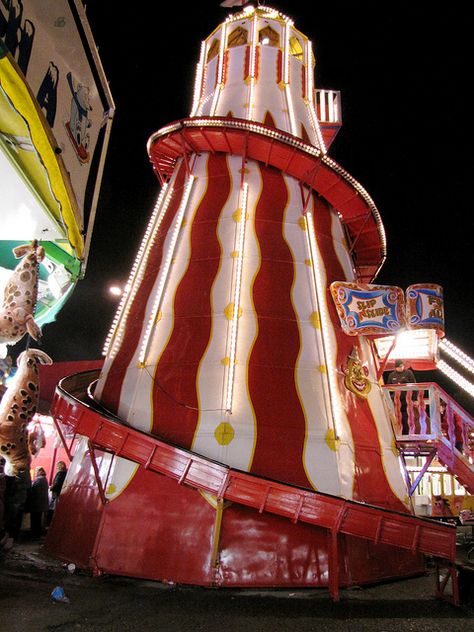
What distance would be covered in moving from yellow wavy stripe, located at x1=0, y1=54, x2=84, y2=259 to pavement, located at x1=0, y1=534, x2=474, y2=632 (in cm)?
468

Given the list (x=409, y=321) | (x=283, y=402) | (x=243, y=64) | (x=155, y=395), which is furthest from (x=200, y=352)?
(x=243, y=64)

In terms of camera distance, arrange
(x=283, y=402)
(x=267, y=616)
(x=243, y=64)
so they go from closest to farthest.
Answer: (x=267, y=616) → (x=283, y=402) → (x=243, y=64)

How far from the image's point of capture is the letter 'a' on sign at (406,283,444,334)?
31.4 ft

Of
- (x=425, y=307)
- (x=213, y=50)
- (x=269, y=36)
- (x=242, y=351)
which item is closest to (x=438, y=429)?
(x=425, y=307)

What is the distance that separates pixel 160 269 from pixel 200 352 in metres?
2.56

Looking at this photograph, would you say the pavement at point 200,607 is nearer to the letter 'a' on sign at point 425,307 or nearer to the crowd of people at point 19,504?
the crowd of people at point 19,504

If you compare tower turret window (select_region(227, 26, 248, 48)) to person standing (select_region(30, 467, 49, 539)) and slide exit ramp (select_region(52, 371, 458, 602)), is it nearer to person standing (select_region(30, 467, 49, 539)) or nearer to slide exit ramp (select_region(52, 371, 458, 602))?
slide exit ramp (select_region(52, 371, 458, 602))

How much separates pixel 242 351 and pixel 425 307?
12.9ft

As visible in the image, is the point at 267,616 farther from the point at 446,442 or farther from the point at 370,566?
the point at 446,442

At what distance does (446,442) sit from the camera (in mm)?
10648

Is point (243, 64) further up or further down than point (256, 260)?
further up

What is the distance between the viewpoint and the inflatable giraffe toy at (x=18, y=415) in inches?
113

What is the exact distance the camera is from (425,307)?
9664 millimetres

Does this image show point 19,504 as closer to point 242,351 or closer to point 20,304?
point 242,351
